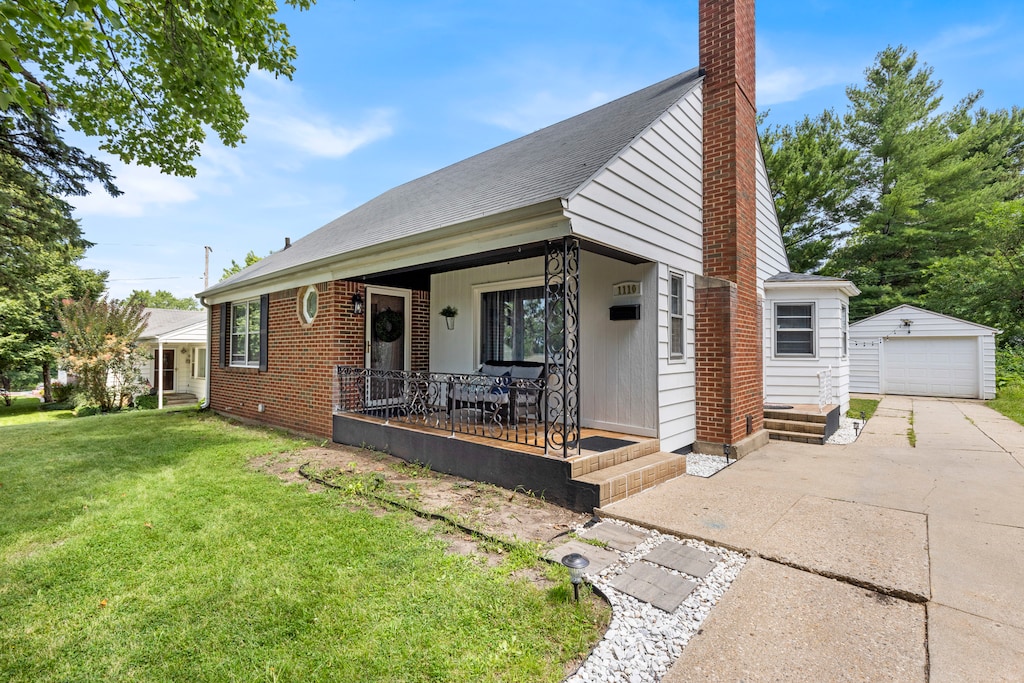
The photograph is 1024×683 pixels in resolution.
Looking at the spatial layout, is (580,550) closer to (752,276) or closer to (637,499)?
(637,499)

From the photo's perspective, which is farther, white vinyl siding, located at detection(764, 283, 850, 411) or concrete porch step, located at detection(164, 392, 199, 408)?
concrete porch step, located at detection(164, 392, 199, 408)

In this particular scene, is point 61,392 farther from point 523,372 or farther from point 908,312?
point 908,312

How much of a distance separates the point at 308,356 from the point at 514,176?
463 centimetres

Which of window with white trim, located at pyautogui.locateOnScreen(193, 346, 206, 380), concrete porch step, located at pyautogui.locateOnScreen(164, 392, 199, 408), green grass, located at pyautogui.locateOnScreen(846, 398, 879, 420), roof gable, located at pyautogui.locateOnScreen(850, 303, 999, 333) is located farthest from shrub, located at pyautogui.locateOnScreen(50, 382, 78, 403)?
roof gable, located at pyautogui.locateOnScreen(850, 303, 999, 333)

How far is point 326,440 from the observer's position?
7.38 metres

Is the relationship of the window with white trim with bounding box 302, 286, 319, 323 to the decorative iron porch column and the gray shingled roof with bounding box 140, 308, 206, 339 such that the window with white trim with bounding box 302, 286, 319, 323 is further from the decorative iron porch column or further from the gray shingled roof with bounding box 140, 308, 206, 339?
the gray shingled roof with bounding box 140, 308, 206, 339

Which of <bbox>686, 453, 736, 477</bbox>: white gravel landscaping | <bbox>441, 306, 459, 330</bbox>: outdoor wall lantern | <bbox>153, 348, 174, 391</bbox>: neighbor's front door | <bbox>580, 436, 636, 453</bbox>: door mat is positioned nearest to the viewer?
<bbox>580, 436, 636, 453</bbox>: door mat

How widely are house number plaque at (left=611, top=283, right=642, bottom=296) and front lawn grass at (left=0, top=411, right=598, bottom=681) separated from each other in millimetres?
3787

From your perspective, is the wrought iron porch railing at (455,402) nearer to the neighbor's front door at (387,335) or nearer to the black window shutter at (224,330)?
the neighbor's front door at (387,335)

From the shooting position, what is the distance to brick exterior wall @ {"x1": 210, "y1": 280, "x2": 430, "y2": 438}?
292 inches

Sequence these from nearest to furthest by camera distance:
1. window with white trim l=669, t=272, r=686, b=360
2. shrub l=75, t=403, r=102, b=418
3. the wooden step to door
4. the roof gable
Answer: the wooden step to door < window with white trim l=669, t=272, r=686, b=360 < the roof gable < shrub l=75, t=403, r=102, b=418

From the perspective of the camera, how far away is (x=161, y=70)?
6.23 metres

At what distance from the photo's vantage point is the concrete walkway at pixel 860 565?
2.14m

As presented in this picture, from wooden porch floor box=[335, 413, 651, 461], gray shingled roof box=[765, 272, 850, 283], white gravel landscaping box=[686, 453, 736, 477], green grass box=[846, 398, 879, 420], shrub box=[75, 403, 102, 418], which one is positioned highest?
gray shingled roof box=[765, 272, 850, 283]
